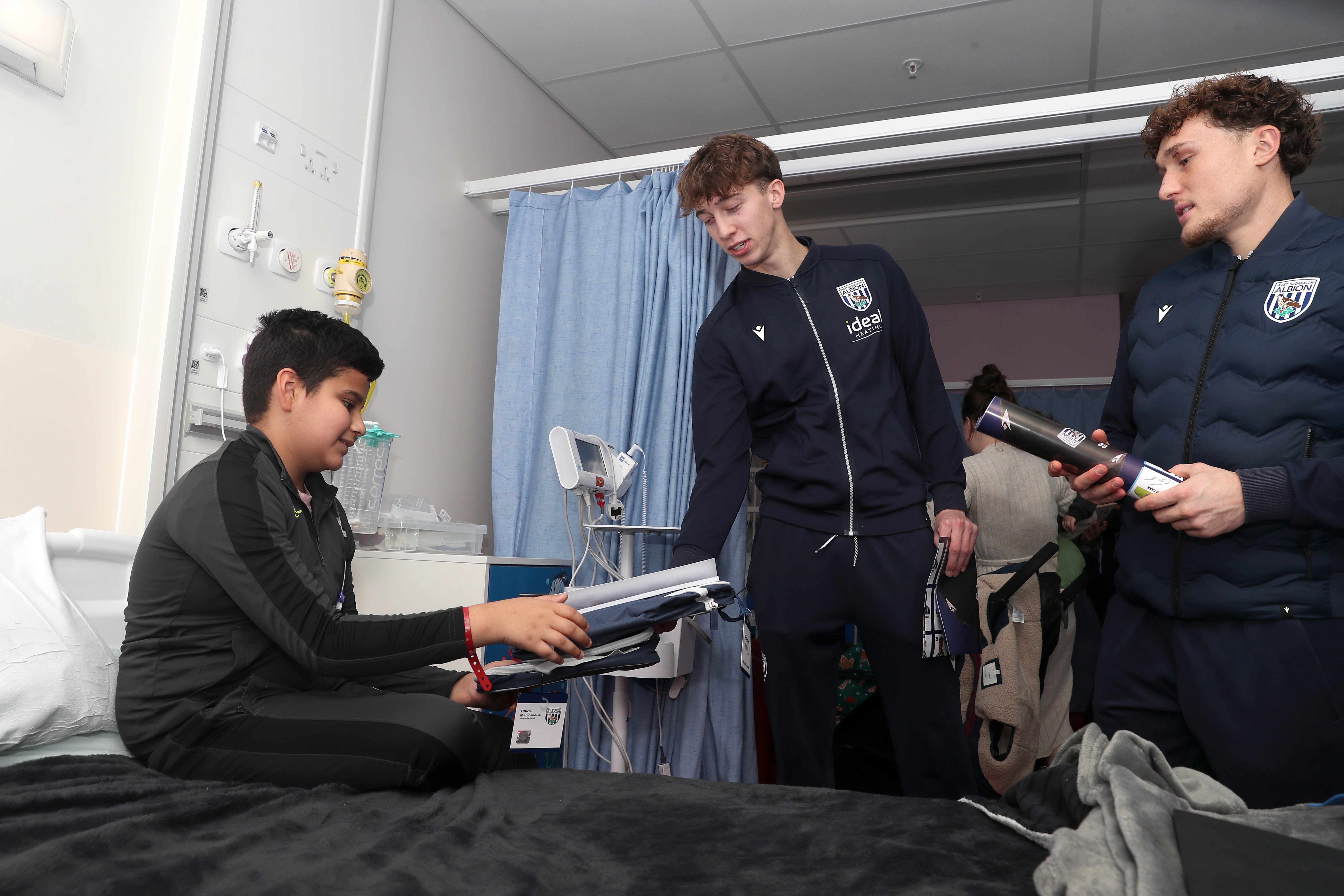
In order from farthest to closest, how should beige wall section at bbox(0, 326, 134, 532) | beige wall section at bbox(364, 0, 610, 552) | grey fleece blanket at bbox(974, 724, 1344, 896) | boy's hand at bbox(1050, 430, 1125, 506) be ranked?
beige wall section at bbox(364, 0, 610, 552)
beige wall section at bbox(0, 326, 134, 532)
boy's hand at bbox(1050, 430, 1125, 506)
grey fleece blanket at bbox(974, 724, 1344, 896)

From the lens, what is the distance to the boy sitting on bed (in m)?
1.30

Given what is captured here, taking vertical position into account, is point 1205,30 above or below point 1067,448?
above

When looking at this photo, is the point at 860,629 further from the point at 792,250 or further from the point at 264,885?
the point at 264,885

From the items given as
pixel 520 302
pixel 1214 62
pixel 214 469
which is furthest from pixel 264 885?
pixel 1214 62

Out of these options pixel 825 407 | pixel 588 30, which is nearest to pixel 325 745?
pixel 825 407

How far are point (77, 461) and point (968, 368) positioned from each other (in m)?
5.46

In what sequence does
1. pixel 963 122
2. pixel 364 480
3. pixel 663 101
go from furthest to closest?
pixel 663 101 → pixel 364 480 → pixel 963 122

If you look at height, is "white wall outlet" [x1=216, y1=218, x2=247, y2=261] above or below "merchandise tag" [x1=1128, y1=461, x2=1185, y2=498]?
above

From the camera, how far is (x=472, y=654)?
1.38 m

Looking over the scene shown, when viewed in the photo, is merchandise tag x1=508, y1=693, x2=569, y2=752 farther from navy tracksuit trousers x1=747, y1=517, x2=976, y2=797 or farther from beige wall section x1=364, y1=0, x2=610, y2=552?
beige wall section x1=364, y1=0, x2=610, y2=552

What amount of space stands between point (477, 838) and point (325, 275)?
6.14 feet

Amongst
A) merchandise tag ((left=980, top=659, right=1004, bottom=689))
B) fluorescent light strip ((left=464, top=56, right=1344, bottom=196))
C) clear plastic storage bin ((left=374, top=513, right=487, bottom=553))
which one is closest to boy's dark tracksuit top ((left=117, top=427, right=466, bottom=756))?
clear plastic storage bin ((left=374, top=513, right=487, bottom=553))

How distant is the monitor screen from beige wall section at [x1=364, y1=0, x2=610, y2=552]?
75 cm

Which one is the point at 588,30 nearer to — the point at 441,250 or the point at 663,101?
the point at 663,101
